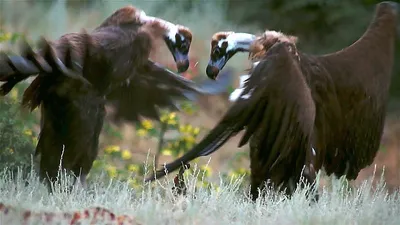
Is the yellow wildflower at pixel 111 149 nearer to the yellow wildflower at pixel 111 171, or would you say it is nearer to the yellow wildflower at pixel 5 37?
the yellow wildflower at pixel 111 171

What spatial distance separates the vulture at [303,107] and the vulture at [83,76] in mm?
401

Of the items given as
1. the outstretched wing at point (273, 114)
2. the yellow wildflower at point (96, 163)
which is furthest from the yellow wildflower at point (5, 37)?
the outstretched wing at point (273, 114)

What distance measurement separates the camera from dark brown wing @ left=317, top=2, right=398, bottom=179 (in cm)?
470

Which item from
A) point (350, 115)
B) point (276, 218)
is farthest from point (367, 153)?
point (276, 218)

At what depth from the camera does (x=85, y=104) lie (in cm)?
465

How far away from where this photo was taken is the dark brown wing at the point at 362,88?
185 inches

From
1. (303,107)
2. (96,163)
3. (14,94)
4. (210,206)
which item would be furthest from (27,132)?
(210,206)

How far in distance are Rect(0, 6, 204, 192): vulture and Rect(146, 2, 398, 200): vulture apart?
15.8 inches

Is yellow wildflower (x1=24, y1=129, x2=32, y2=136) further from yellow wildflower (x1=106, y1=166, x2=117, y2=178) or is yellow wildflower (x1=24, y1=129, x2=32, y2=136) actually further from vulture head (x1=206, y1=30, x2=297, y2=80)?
vulture head (x1=206, y1=30, x2=297, y2=80)

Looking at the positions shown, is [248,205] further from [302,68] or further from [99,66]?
[99,66]

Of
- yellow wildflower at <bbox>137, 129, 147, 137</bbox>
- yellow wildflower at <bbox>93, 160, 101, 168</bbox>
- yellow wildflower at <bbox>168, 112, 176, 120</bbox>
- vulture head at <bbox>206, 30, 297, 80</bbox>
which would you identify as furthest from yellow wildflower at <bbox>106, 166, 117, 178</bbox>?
vulture head at <bbox>206, 30, 297, 80</bbox>

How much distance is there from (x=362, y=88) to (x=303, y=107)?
584mm

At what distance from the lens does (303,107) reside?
430cm

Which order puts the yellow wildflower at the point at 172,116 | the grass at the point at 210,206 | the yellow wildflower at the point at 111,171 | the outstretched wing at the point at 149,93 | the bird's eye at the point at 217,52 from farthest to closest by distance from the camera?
the yellow wildflower at the point at 172,116 → the yellow wildflower at the point at 111,171 → the outstretched wing at the point at 149,93 → the bird's eye at the point at 217,52 → the grass at the point at 210,206
